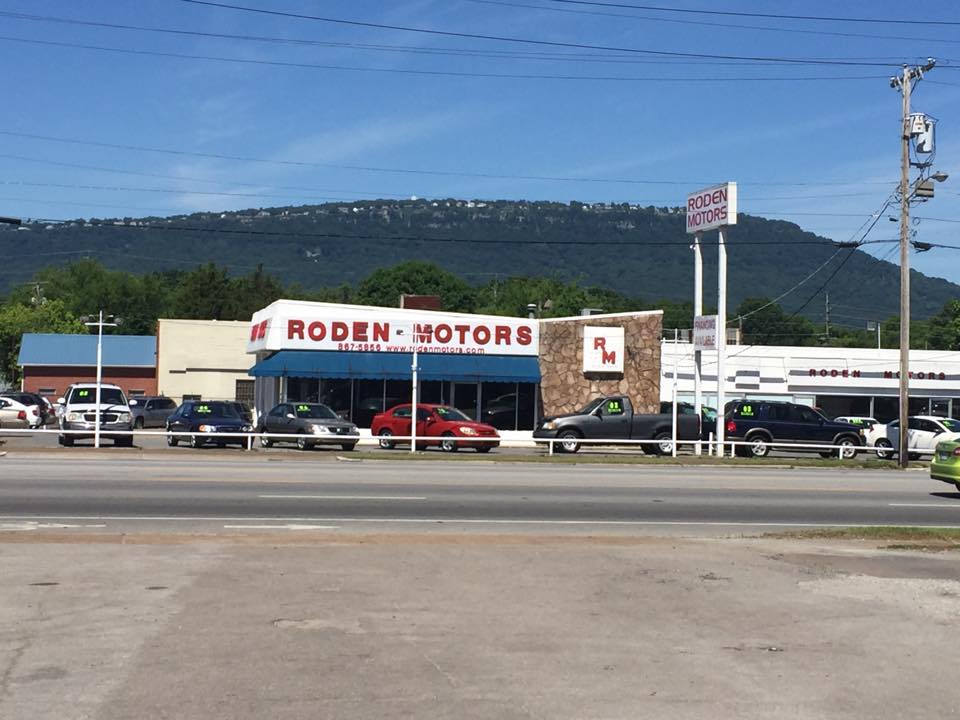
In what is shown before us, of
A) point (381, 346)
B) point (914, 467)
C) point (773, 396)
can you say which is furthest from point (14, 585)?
point (773, 396)

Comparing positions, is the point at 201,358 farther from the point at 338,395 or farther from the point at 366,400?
the point at 366,400

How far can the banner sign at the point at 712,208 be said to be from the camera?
3934 cm

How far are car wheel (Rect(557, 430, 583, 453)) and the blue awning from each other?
898cm

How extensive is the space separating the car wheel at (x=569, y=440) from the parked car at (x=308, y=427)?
6.37 meters

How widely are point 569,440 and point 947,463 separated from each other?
14.6 metres

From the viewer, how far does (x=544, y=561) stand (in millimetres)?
12961

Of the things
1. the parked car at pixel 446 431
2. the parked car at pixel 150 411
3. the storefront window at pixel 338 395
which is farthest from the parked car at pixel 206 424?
the parked car at pixel 150 411

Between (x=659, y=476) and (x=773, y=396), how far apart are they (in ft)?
122

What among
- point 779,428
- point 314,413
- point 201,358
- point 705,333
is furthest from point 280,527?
point 201,358

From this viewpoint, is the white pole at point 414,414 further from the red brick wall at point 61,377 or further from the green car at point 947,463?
the red brick wall at point 61,377

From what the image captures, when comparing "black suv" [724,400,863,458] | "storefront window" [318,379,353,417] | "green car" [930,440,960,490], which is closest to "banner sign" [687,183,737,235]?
"black suv" [724,400,863,458]

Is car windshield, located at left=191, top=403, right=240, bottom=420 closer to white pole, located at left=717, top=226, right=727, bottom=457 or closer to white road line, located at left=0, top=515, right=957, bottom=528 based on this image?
white pole, located at left=717, top=226, right=727, bottom=457

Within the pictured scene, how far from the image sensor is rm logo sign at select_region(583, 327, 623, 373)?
1850 inches

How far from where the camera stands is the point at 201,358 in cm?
6769
